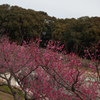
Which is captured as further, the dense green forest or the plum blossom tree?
Answer: the dense green forest

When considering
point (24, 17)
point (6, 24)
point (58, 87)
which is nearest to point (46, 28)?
point (24, 17)

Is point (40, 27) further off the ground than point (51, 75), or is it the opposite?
point (40, 27)

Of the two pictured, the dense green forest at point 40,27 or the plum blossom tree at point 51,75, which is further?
the dense green forest at point 40,27

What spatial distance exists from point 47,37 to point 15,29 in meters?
6.64

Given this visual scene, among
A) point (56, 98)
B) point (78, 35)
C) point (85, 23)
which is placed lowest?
point (56, 98)

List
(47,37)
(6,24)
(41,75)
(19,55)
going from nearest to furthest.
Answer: (41,75), (19,55), (6,24), (47,37)

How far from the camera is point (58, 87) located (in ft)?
16.6

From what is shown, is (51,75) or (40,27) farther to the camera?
(40,27)

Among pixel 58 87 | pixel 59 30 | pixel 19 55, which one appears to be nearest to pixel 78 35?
pixel 59 30

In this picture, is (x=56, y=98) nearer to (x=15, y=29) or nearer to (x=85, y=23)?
(x=85, y=23)

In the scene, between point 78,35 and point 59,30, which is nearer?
point 78,35

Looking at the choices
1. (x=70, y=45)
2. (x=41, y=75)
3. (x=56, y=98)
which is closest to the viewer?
(x=56, y=98)

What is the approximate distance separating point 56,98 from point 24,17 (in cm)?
→ 2186

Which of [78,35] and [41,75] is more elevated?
[78,35]
